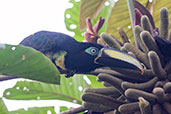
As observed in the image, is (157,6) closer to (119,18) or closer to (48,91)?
(119,18)

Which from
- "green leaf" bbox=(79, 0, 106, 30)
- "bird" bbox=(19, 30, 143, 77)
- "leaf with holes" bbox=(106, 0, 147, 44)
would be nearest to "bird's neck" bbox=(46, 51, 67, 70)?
"bird" bbox=(19, 30, 143, 77)

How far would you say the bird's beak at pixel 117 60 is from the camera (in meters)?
0.69

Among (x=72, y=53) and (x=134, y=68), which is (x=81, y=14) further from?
(x=134, y=68)

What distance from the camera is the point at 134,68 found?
72cm

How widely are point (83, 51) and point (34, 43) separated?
0.15 metres

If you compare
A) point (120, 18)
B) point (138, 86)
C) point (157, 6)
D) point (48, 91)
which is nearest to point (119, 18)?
point (120, 18)

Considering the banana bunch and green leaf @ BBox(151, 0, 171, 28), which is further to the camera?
green leaf @ BBox(151, 0, 171, 28)

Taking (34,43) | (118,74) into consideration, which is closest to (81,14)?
(34,43)

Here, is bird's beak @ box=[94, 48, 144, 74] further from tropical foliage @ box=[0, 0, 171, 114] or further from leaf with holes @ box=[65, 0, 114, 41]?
leaf with holes @ box=[65, 0, 114, 41]

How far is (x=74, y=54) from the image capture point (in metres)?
0.81

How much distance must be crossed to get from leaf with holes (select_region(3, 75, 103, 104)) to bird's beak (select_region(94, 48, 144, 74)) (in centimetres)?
52

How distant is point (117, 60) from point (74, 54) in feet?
0.46

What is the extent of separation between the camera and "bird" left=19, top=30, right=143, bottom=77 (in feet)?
2.34

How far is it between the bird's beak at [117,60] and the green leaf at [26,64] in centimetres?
13
